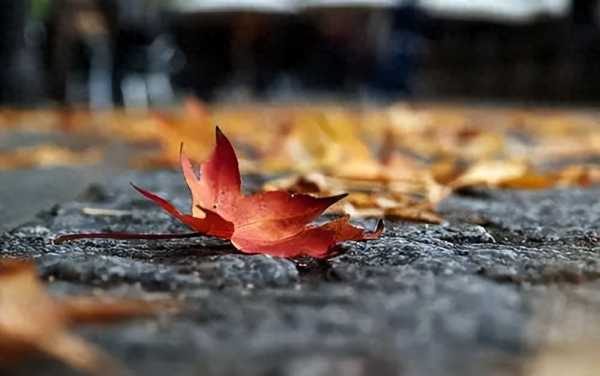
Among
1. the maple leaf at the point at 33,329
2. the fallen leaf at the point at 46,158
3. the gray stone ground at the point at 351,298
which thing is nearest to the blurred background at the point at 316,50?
the fallen leaf at the point at 46,158

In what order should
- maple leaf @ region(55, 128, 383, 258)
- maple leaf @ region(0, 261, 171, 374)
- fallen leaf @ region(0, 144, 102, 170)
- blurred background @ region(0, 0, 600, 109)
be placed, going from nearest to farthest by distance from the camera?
maple leaf @ region(0, 261, 171, 374) < maple leaf @ region(55, 128, 383, 258) < fallen leaf @ region(0, 144, 102, 170) < blurred background @ region(0, 0, 600, 109)

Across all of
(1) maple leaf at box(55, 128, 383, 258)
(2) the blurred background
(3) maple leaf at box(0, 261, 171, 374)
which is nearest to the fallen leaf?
(1) maple leaf at box(55, 128, 383, 258)

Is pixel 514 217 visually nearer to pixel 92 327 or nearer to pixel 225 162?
pixel 225 162

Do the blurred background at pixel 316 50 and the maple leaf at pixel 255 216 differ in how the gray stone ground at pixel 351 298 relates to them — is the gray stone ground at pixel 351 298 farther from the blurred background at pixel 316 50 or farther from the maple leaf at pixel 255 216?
the blurred background at pixel 316 50

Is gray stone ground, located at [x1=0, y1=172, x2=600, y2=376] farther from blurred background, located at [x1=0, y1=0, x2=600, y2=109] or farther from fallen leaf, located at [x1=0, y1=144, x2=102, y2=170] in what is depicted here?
blurred background, located at [x1=0, y1=0, x2=600, y2=109]

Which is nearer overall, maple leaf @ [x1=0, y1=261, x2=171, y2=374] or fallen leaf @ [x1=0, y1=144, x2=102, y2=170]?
maple leaf @ [x1=0, y1=261, x2=171, y2=374]

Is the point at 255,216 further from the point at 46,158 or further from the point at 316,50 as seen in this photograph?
the point at 316,50

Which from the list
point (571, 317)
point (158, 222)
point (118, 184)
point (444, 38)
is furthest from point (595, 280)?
point (444, 38)
